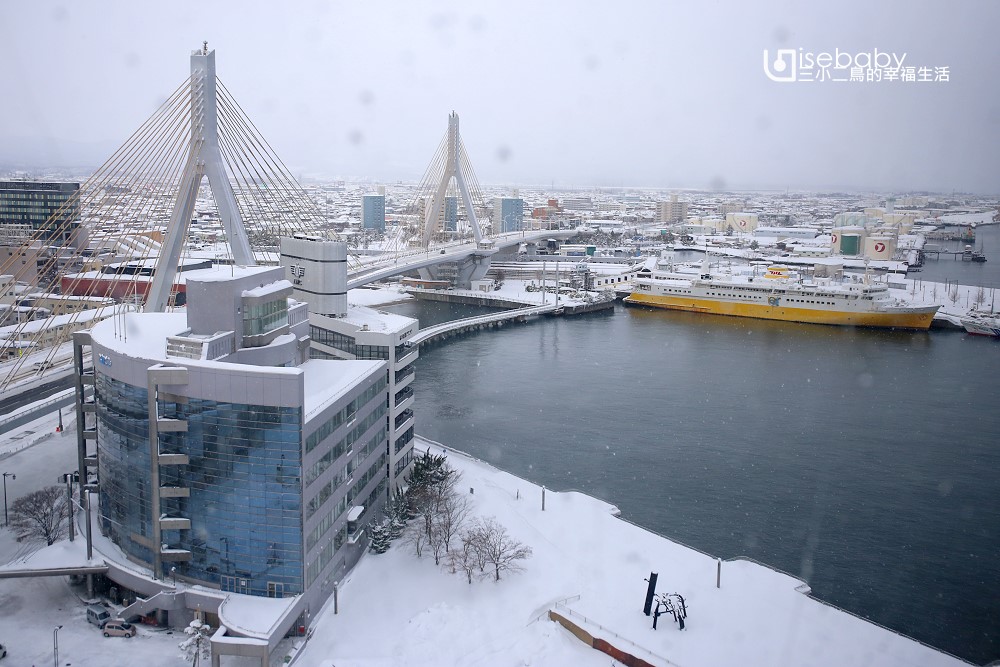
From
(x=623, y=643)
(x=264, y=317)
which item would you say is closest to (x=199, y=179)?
(x=264, y=317)

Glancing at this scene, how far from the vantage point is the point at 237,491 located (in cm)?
340

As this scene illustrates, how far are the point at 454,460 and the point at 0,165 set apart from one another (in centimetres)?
1276

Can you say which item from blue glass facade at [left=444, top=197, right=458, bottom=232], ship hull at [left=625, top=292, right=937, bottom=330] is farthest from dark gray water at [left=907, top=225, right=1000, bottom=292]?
blue glass facade at [left=444, top=197, right=458, bottom=232]

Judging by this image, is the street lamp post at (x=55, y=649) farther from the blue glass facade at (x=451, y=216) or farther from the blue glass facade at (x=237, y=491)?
the blue glass facade at (x=451, y=216)

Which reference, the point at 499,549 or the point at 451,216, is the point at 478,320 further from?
the point at 451,216

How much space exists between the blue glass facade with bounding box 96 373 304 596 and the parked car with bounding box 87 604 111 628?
1.03 ft

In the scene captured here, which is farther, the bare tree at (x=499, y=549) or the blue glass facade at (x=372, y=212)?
the blue glass facade at (x=372, y=212)

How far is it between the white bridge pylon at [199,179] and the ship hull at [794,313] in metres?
8.91

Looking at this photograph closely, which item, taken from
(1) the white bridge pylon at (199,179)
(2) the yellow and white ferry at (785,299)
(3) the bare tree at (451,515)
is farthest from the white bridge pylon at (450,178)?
(3) the bare tree at (451,515)

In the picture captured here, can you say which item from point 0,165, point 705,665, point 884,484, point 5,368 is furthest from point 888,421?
point 0,165

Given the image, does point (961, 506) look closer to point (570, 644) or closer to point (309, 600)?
point (570, 644)

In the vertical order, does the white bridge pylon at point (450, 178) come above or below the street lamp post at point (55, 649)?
above

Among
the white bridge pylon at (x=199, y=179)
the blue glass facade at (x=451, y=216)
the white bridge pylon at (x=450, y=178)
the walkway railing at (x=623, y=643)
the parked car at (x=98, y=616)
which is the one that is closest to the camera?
the walkway railing at (x=623, y=643)

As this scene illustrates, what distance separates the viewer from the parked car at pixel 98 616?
3.34 m
